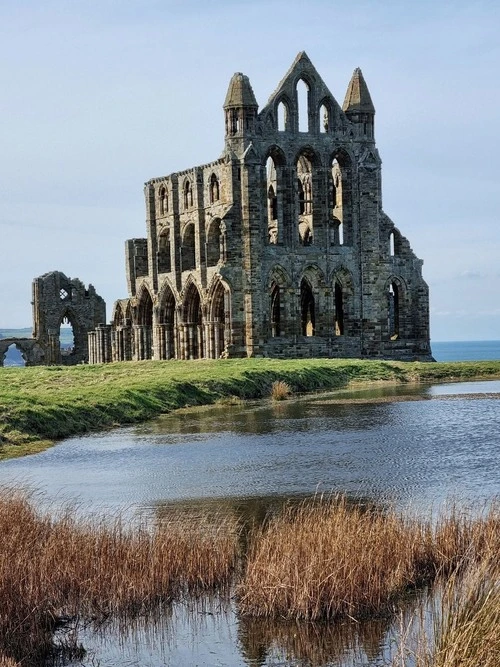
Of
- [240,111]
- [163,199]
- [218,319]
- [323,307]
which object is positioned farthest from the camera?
[163,199]

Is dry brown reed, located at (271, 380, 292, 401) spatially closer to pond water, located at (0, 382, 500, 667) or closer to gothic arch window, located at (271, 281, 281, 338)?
pond water, located at (0, 382, 500, 667)

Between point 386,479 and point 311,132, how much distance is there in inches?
1827

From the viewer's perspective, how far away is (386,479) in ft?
72.3

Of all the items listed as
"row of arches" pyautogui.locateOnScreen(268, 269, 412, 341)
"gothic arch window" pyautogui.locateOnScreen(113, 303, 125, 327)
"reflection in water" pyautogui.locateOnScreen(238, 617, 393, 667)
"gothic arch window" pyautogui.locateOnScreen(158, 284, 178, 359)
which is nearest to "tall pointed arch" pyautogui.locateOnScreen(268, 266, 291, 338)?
"row of arches" pyautogui.locateOnScreen(268, 269, 412, 341)

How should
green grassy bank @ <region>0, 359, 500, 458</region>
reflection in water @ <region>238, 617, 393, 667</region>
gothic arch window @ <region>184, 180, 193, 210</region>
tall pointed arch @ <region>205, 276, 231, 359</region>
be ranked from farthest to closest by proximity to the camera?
gothic arch window @ <region>184, 180, 193, 210</region>, tall pointed arch @ <region>205, 276, 231, 359</region>, green grassy bank @ <region>0, 359, 500, 458</region>, reflection in water @ <region>238, 617, 393, 667</region>

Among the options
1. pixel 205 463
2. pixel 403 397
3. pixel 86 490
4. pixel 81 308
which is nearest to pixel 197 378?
pixel 403 397

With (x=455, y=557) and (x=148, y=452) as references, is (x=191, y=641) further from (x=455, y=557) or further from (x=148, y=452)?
(x=148, y=452)

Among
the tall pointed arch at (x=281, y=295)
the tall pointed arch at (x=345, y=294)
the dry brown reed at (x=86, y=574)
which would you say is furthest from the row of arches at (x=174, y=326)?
the dry brown reed at (x=86, y=574)

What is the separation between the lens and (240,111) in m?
63.8

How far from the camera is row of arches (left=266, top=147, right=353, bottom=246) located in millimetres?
65500

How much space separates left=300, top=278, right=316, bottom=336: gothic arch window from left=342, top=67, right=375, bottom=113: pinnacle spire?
11.2 meters

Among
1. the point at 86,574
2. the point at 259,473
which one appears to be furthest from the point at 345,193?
the point at 86,574

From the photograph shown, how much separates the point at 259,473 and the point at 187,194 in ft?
162

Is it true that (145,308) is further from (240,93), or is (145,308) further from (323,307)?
(240,93)
